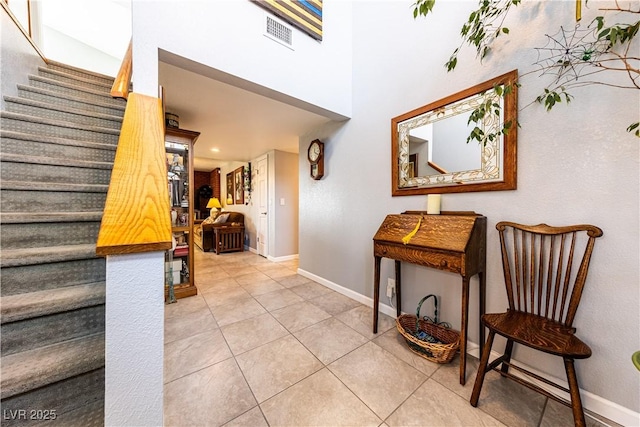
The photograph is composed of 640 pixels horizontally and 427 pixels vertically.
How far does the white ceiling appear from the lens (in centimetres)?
195

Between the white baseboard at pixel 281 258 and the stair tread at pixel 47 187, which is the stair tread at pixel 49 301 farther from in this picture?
the white baseboard at pixel 281 258

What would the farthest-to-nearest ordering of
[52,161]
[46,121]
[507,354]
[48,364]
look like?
[46,121] < [52,161] < [507,354] < [48,364]

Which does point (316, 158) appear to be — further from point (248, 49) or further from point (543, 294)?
point (543, 294)

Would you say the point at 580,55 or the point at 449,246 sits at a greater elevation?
the point at 580,55

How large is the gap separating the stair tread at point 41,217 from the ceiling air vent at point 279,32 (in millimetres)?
1868

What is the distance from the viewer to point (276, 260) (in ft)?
13.4

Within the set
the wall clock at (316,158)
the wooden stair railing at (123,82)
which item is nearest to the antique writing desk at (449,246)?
the wall clock at (316,158)

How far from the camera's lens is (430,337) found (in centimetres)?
159

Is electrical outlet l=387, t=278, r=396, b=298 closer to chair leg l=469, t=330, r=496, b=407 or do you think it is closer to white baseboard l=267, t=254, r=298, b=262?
chair leg l=469, t=330, r=496, b=407

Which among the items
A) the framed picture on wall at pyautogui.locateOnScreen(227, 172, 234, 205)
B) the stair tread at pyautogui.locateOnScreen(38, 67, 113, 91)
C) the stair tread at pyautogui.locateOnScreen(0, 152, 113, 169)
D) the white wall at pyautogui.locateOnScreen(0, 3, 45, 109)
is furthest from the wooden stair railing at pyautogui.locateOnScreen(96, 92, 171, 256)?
the framed picture on wall at pyautogui.locateOnScreen(227, 172, 234, 205)

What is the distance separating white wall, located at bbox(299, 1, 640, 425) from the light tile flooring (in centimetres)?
36

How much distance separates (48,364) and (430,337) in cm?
204

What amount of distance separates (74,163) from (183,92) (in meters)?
1.10

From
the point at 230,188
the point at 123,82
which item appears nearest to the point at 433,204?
the point at 123,82
